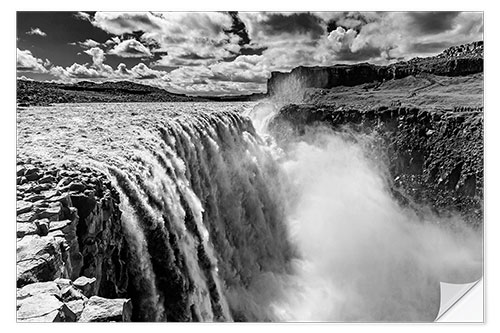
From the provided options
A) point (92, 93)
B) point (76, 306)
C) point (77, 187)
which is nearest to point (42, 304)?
point (76, 306)

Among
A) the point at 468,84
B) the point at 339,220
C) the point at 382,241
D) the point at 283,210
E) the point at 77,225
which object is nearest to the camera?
the point at 77,225

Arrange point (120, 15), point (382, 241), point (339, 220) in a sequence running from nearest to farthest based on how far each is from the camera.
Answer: point (120, 15) < point (382, 241) < point (339, 220)

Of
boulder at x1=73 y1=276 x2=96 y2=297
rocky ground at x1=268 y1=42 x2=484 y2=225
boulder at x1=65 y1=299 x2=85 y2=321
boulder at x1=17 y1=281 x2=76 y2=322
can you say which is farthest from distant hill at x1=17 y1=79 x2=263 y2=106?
boulder at x1=65 y1=299 x2=85 y2=321

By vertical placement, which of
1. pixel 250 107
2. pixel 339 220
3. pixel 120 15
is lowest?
pixel 339 220

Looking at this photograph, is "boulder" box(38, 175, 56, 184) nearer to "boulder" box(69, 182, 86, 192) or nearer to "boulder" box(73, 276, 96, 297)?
"boulder" box(69, 182, 86, 192)

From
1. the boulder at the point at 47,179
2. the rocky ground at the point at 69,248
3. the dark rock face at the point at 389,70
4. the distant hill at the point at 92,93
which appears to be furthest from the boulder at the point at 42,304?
the dark rock face at the point at 389,70

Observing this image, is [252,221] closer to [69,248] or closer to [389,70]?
[389,70]
